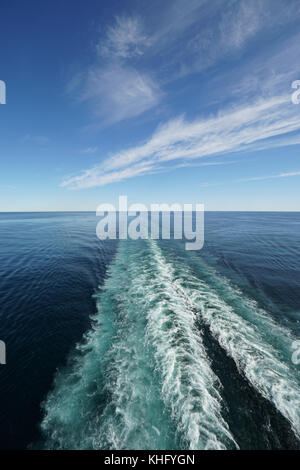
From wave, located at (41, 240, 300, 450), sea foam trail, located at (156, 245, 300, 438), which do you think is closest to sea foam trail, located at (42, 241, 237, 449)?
wave, located at (41, 240, 300, 450)

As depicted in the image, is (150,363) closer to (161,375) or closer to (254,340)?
(161,375)

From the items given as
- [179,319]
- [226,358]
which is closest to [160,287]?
[179,319]

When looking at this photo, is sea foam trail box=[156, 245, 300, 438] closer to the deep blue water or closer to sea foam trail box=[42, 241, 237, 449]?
the deep blue water

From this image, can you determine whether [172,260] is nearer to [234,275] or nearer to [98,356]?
[234,275]

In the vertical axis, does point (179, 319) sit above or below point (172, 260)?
below
